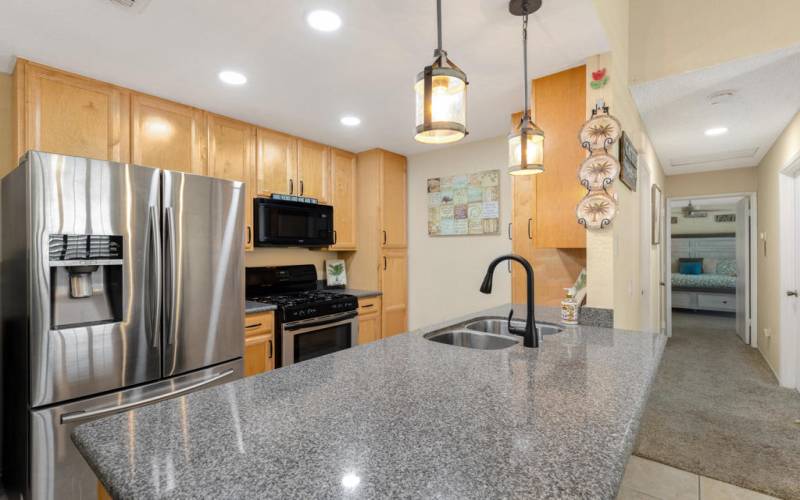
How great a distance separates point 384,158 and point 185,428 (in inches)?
129

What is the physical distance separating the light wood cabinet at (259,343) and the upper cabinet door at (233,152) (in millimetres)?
595

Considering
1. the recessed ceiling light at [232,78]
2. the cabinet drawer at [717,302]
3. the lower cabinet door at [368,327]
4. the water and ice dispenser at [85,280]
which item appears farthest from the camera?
the cabinet drawer at [717,302]

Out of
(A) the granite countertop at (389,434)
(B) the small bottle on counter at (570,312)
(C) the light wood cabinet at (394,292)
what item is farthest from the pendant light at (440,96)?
(C) the light wood cabinet at (394,292)

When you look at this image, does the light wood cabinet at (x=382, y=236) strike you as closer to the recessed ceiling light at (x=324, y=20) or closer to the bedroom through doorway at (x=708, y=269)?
the recessed ceiling light at (x=324, y=20)

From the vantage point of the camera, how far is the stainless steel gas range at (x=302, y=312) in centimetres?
280

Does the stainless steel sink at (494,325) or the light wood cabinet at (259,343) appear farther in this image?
the light wood cabinet at (259,343)

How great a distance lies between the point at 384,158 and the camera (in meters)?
3.81

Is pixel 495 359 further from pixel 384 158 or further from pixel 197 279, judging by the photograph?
pixel 384 158

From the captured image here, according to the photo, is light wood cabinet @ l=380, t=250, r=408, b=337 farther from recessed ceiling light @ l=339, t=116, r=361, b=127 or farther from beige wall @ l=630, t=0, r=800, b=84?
beige wall @ l=630, t=0, r=800, b=84

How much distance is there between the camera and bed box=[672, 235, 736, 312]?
7145 millimetres

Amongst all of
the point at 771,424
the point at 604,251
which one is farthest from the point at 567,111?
the point at 771,424

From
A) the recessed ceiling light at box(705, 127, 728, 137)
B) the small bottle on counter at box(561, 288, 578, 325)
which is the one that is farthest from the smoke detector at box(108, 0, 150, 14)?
the recessed ceiling light at box(705, 127, 728, 137)

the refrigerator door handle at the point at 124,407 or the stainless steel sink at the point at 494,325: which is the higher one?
the stainless steel sink at the point at 494,325

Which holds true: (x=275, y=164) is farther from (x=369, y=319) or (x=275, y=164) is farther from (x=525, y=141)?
(x=525, y=141)
